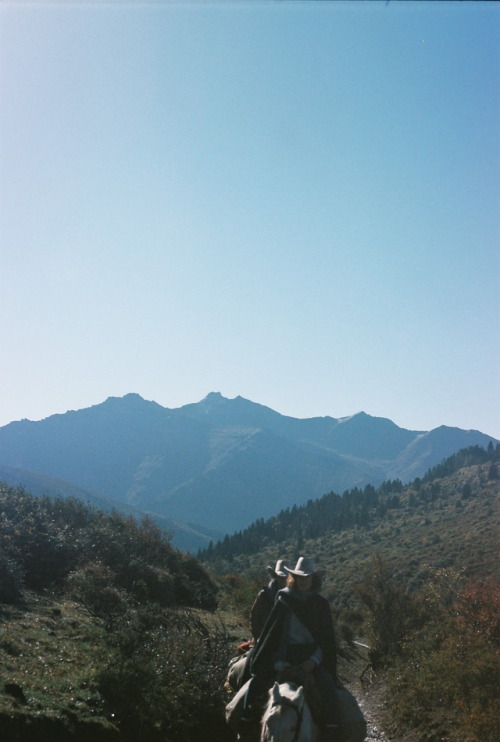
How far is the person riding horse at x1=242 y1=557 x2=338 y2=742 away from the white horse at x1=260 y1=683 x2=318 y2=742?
68 centimetres

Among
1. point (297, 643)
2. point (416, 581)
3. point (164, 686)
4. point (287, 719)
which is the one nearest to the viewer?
point (287, 719)

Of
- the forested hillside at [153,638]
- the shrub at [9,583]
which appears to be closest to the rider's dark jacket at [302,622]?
the forested hillside at [153,638]

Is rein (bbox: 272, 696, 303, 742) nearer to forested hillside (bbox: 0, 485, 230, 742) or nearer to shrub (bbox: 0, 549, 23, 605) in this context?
forested hillside (bbox: 0, 485, 230, 742)

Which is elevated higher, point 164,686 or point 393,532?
point 393,532

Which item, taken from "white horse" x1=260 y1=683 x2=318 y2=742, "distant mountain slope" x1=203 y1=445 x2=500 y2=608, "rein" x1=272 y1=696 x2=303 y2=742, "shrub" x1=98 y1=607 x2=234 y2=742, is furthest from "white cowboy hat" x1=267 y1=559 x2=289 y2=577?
"distant mountain slope" x1=203 y1=445 x2=500 y2=608

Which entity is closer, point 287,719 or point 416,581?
point 287,719

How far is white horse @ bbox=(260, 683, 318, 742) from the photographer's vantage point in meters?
5.50

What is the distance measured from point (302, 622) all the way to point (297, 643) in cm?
26

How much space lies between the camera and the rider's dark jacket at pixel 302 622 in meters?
7.02

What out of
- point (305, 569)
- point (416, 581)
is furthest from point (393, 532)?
point (305, 569)

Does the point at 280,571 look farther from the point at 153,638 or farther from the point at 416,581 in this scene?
the point at 416,581

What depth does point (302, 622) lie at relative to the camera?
→ 717cm

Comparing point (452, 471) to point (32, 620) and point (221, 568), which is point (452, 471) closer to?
point (221, 568)

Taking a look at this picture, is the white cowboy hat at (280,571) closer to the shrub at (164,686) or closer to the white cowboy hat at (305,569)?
the white cowboy hat at (305,569)
